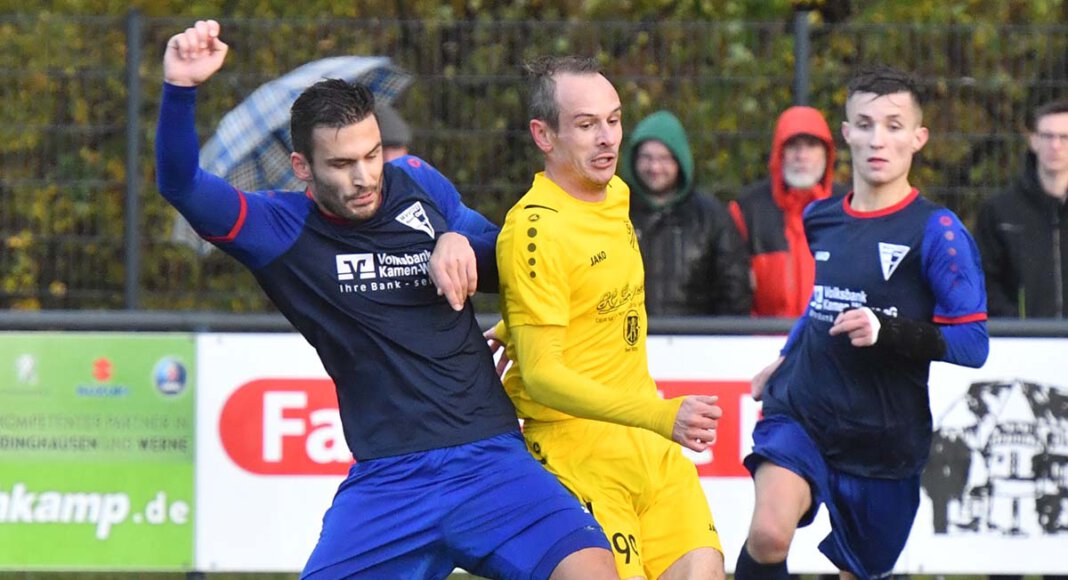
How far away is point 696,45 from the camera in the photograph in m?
9.16

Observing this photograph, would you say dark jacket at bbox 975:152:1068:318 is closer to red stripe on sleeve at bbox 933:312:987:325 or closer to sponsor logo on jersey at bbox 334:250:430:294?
red stripe on sleeve at bbox 933:312:987:325

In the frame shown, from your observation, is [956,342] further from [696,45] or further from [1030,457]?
[696,45]

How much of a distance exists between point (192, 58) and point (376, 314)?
904mm

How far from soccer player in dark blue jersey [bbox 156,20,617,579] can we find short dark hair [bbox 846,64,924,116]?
1812 mm

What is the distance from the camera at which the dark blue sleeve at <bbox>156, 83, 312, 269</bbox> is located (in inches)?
194

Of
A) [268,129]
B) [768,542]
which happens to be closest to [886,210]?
[768,542]

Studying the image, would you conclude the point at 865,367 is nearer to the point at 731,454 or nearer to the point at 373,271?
the point at 731,454

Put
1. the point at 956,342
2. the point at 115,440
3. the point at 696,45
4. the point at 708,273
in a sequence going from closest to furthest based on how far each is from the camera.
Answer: the point at 956,342 → the point at 115,440 → the point at 708,273 → the point at 696,45

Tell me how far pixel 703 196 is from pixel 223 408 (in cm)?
245

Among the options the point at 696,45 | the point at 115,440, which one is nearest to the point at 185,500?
the point at 115,440

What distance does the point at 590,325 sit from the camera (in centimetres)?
529

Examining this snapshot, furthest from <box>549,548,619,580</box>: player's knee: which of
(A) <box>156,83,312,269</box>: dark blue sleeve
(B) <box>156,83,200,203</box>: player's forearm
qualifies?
(B) <box>156,83,200,203</box>: player's forearm

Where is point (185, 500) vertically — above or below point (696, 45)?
below

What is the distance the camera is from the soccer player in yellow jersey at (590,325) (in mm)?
5168
